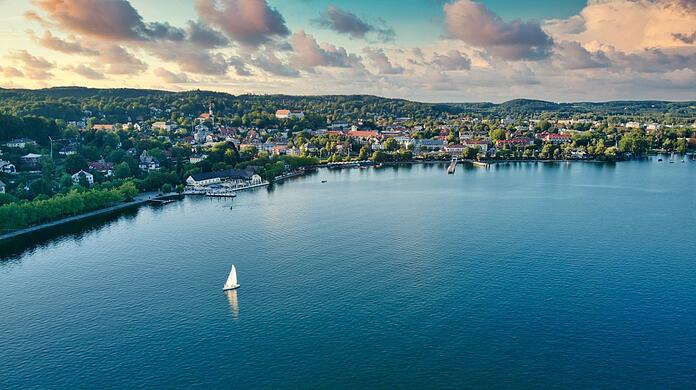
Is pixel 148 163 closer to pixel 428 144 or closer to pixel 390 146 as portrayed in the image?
pixel 390 146

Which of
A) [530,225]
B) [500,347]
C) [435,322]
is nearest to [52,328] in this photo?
[435,322]

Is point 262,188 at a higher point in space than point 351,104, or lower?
lower

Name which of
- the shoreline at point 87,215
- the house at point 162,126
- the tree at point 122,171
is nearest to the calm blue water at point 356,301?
the shoreline at point 87,215

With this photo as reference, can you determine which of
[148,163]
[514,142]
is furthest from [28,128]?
[514,142]

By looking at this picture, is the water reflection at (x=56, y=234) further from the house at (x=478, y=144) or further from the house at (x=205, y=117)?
the house at (x=205, y=117)

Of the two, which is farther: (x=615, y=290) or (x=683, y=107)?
(x=683, y=107)

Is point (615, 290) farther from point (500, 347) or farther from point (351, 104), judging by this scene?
point (351, 104)

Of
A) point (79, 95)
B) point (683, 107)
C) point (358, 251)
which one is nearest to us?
point (358, 251)
